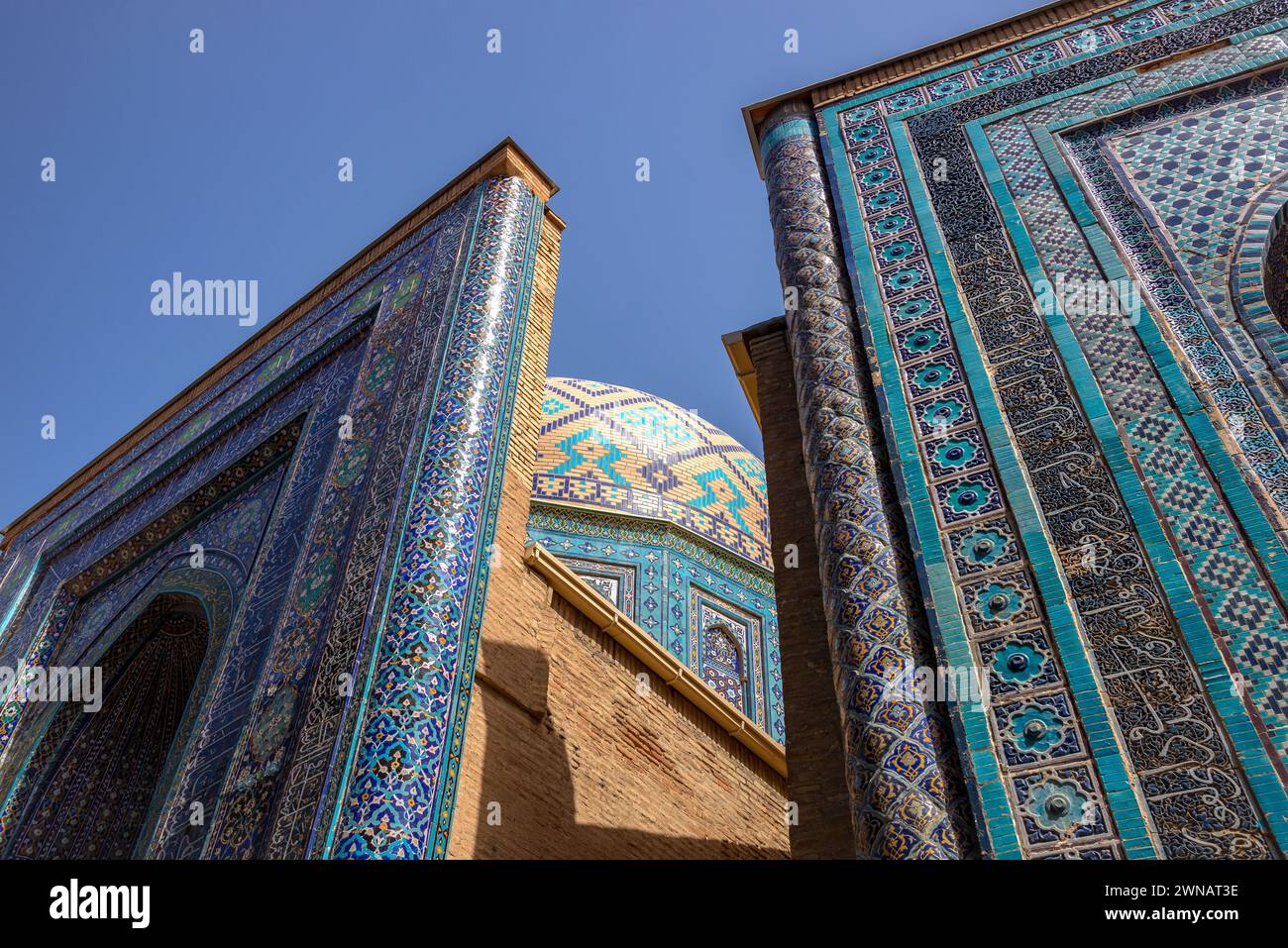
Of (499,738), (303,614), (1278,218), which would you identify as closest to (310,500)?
(303,614)

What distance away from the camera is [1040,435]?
3.90m

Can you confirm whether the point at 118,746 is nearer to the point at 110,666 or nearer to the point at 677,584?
the point at 110,666

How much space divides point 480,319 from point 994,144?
266cm

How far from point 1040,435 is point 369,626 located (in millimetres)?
2652

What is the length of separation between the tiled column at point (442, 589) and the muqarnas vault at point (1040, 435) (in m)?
1.24

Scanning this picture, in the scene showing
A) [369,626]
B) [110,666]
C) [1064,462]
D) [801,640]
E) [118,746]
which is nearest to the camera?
[1064,462]

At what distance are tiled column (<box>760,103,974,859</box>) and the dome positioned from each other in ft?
24.4

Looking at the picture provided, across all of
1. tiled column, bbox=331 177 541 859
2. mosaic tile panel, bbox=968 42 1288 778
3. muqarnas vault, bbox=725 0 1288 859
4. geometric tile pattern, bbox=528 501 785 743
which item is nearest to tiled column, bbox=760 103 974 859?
muqarnas vault, bbox=725 0 1288 859

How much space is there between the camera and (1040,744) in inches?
122

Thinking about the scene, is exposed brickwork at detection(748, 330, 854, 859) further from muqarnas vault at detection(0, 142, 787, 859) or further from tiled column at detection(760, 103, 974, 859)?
muqarnas vault at detection(0, 142, 787, 859)

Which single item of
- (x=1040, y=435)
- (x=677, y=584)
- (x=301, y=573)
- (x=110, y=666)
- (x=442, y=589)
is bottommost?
(x=1040, y=435)

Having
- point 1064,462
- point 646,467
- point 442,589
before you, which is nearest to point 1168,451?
point 1064,462
